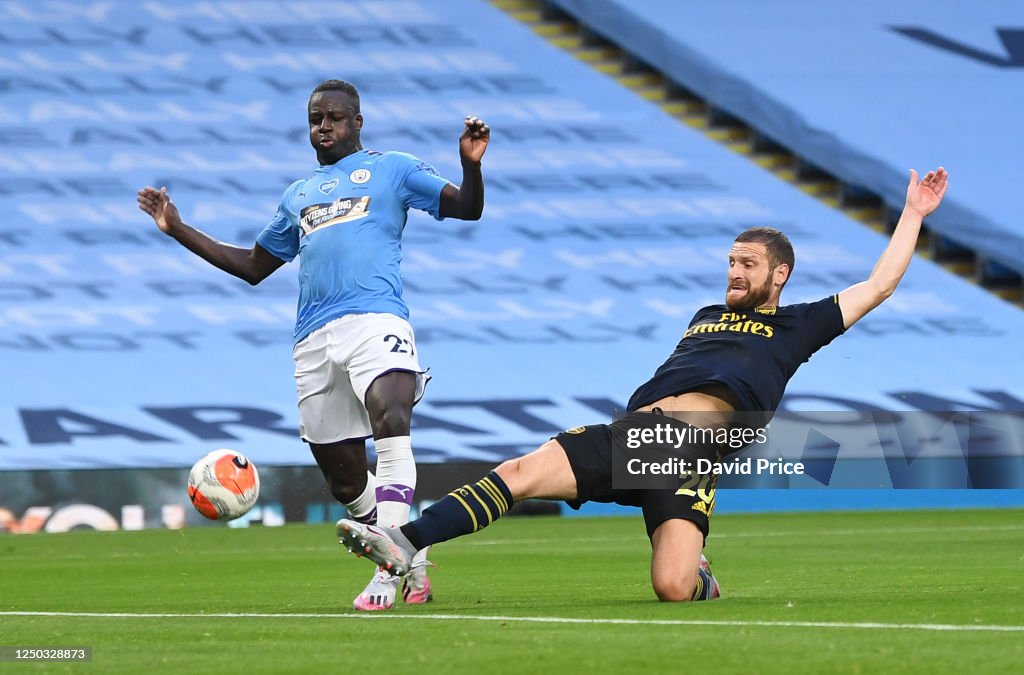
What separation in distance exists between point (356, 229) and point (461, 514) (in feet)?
5.30

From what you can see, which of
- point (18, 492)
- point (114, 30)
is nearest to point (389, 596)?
point (18, 492)

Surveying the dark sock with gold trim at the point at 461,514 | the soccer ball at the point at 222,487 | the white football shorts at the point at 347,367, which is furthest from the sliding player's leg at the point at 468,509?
the soccer ball at the point at 222,487

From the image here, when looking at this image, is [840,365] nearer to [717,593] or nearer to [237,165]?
[237,165]

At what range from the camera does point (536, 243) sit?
2044cm

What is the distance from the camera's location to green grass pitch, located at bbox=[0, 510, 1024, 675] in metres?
4.15

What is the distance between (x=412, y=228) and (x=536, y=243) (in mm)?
1608

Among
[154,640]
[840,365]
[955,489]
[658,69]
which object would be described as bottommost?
[154,640]

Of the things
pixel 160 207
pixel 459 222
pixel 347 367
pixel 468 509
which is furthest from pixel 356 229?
pixel 459 222

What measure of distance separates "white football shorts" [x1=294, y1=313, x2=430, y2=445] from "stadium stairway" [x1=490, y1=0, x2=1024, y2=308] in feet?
50.8

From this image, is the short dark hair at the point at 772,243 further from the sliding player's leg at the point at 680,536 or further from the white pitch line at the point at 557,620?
the white pitch line at the point at 557,620

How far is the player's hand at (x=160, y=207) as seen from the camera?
738 cm

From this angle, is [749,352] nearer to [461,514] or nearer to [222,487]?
[461,514]

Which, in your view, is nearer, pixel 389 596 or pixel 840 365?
pixel 389 596

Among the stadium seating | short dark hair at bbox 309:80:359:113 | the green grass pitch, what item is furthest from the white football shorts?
the stadium seating
